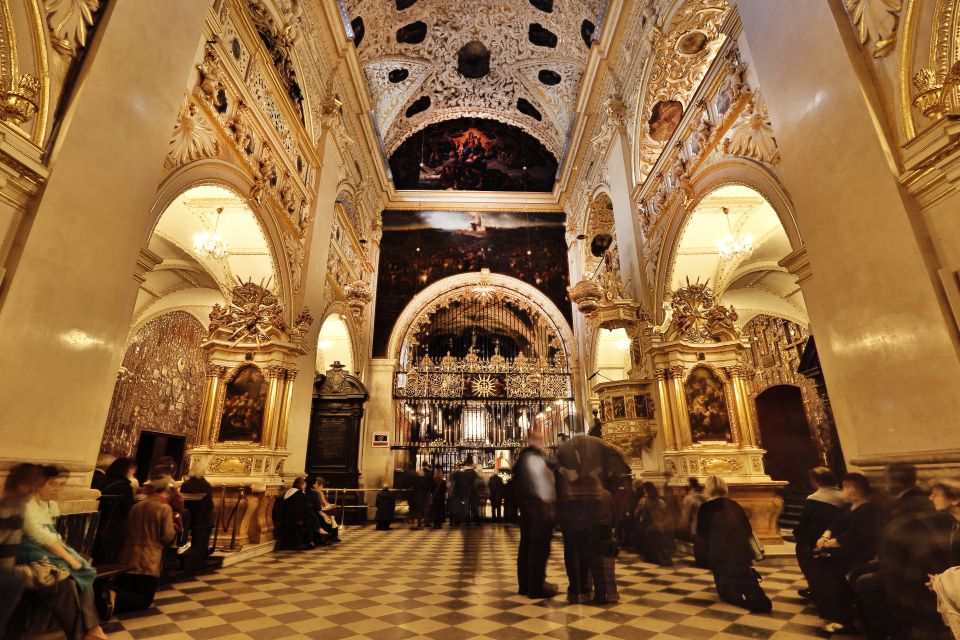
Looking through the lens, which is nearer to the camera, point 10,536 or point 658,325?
point 10,536

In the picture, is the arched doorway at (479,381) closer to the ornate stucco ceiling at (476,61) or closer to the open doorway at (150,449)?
the ornate stucco ceiling at (476,61)

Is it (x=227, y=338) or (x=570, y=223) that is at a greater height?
(x=570, y=223)

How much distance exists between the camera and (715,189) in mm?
6387

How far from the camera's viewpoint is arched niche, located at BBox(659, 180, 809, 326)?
762cm

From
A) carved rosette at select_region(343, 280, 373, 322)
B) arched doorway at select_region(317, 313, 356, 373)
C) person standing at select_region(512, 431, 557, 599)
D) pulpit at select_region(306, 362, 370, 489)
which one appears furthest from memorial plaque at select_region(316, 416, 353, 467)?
person standing at select_region(512, 431, 557, 599)

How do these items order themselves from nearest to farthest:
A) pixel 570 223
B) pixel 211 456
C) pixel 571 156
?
pixel 211 456, pixel 571 156, pixel 570 223

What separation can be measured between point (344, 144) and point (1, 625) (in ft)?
33.8

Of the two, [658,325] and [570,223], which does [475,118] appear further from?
[658,325]

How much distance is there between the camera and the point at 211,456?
6832mm

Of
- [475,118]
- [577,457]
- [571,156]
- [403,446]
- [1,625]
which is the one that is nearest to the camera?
[1,625]

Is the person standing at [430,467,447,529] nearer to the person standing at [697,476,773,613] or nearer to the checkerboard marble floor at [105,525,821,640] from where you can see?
the checkerboard marble floor at [105,525,821,640]

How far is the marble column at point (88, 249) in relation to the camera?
3.17 metres

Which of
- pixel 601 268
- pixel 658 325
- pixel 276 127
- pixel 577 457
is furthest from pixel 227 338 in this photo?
pixel 601 268

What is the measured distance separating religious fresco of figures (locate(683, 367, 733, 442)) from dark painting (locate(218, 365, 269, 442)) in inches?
270
